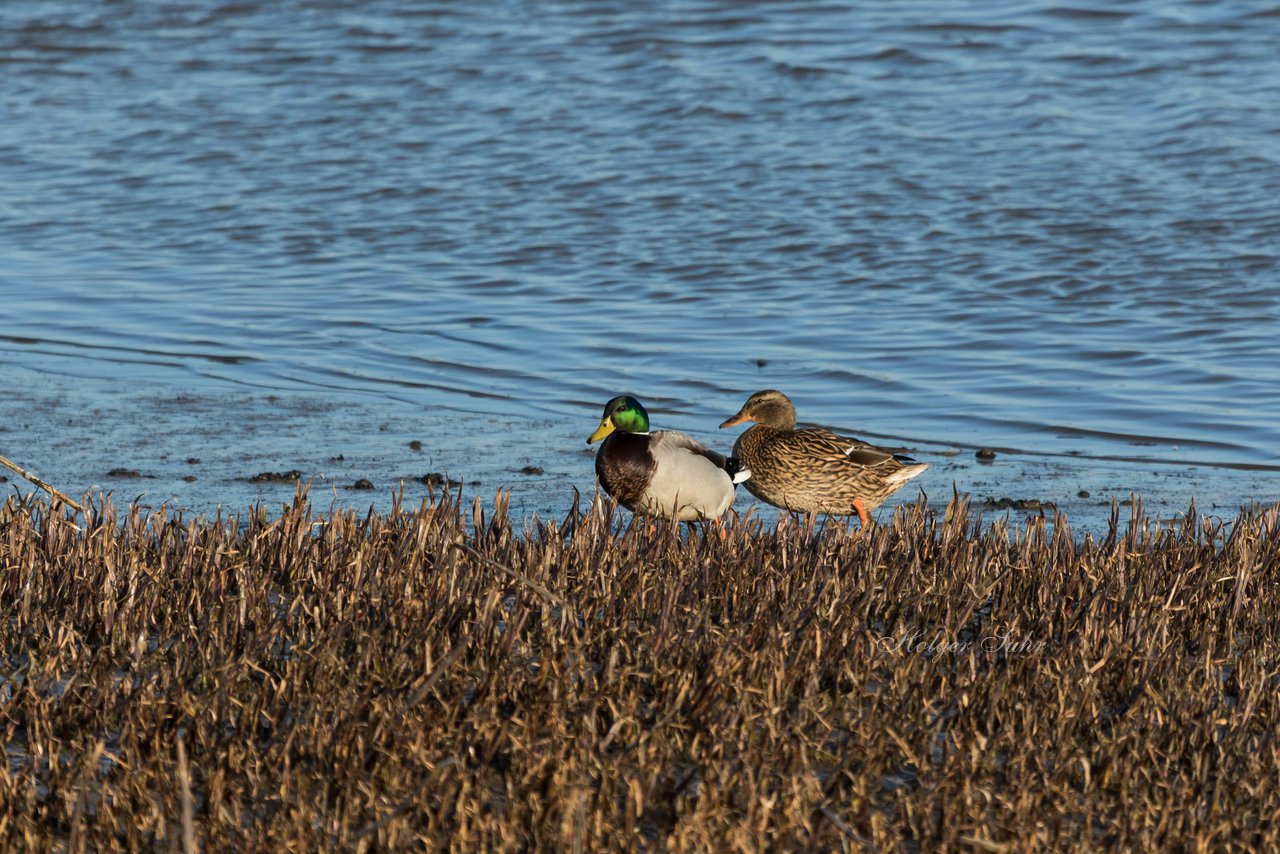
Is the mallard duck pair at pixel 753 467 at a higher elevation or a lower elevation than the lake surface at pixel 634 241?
lower

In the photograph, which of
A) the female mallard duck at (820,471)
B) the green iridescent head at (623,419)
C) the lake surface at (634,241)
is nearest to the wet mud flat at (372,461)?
the lake surface at (634,241)

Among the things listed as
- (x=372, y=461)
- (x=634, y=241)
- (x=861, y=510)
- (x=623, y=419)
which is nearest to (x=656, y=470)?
(x=623, y=419)

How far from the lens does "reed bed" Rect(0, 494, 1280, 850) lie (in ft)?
10.8

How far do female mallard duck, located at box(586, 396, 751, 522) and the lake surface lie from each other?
2.78 ft

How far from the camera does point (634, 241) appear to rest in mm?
12992

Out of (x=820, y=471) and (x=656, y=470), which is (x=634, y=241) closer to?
(x=820, y=471)

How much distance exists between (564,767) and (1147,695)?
141 cm

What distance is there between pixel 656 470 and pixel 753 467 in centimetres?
80

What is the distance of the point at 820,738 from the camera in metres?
3.75

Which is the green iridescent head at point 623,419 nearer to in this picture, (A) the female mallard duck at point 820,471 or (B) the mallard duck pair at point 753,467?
(B) the mallard duck pair at point 753,467

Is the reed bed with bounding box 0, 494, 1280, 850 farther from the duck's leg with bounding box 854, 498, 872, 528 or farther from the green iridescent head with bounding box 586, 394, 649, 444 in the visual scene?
the duck's leg with bounding box 854, 498, 872, 528

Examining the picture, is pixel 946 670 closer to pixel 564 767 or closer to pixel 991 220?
pixel 564 767

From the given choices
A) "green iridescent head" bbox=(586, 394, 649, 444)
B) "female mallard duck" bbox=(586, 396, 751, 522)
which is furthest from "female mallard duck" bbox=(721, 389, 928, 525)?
"green iridescent head" bbox=(586, 394, 649, 444)

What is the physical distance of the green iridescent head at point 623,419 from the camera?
670cm
